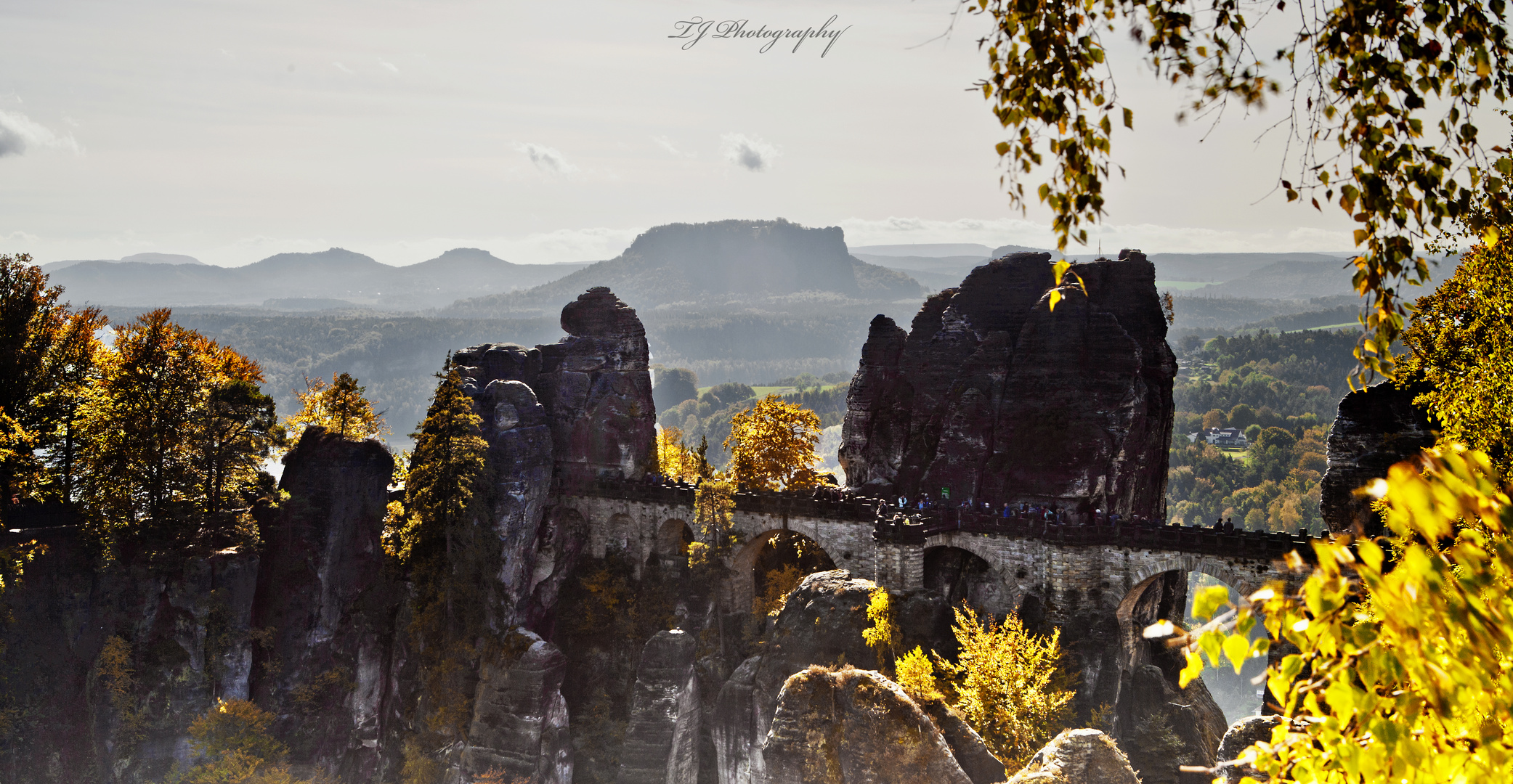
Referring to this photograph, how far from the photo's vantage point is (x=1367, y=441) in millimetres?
29625

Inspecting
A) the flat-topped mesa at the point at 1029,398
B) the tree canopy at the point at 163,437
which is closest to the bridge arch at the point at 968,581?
the flat-topped mesa at the point at 1029,398

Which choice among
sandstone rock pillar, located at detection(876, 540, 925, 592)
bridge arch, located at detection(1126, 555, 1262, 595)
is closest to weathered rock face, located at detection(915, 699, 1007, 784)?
bridge arch, located at detection(1126, 555, 1262, 595)

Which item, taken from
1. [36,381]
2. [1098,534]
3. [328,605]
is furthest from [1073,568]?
[36,381]

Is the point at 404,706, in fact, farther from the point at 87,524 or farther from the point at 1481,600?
the point at 1481,600

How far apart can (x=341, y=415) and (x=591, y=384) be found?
12.1 m

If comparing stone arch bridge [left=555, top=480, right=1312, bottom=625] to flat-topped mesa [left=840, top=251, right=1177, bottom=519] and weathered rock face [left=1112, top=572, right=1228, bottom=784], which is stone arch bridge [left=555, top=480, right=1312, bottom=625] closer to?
weathered rock face [left=1112, top=572, right=1228, bottom=784]

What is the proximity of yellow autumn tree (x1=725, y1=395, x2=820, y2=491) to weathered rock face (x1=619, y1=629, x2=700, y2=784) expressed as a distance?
9.55 m

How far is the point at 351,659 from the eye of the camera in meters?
40.5

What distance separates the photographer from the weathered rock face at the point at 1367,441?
93.8 ft

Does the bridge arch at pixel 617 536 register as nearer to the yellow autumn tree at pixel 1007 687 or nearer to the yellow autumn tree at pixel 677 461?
the yellow autumn tree at pixel 677 461

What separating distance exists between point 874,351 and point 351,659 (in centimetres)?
2834

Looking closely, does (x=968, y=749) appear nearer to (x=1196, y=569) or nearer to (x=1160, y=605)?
(x=1196, y=569)

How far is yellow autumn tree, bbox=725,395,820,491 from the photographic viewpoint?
138 ft

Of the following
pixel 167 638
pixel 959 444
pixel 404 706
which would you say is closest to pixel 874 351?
pixel 959 444
